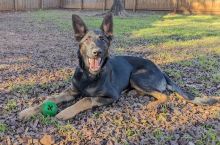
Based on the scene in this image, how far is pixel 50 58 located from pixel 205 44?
5575 mm

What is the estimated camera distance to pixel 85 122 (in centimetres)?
480

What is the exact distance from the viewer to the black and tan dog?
5.02 meters

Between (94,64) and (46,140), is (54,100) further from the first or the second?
(46,140)

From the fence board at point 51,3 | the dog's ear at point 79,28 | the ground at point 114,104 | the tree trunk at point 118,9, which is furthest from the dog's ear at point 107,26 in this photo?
the fence board at point 51,3

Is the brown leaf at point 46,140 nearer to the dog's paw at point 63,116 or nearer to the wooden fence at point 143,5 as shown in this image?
the dog's paw at point 63,116

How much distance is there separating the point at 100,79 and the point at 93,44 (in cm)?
55

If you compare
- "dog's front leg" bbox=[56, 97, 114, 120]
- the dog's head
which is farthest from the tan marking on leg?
the dog's head

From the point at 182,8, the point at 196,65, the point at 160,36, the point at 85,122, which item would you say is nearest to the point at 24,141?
the point at 85,122

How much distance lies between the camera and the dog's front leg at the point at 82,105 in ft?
15.9

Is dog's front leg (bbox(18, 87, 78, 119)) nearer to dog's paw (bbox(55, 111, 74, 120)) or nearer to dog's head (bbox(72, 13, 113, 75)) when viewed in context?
dog's paw (bbox(55, 111, 74, 120))

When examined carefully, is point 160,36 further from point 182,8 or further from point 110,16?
point 182,8

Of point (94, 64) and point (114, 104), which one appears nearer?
point (94, 64)

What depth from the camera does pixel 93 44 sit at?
5031 millimetres

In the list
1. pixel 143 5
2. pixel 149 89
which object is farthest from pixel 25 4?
pixel 149 89
